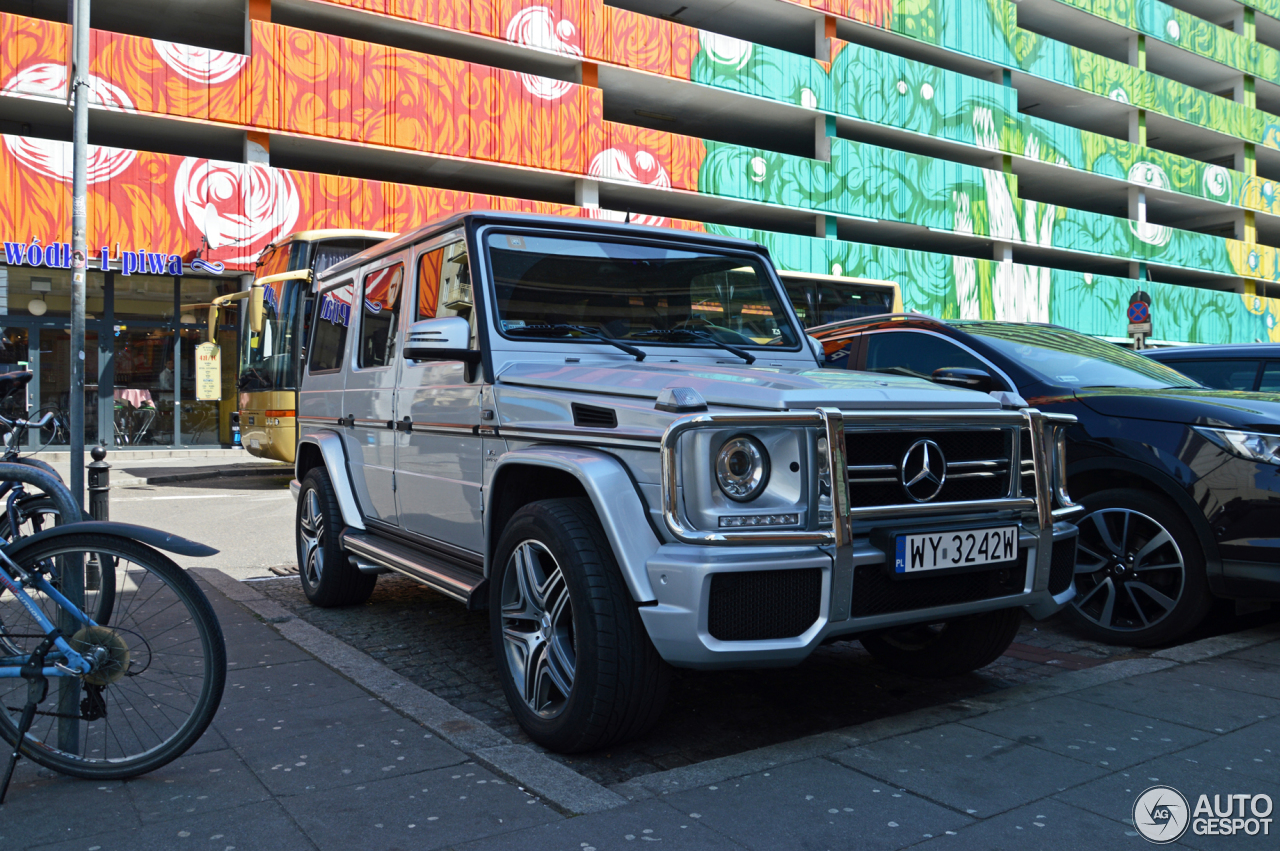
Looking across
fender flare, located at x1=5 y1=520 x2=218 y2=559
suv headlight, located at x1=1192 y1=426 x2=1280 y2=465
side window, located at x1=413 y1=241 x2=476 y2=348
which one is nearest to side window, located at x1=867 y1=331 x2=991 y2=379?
suv headlight, located at x1=1192 y1=426 x2=1280 y2=465

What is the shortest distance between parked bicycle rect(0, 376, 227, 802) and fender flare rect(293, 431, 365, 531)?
2.32 meters

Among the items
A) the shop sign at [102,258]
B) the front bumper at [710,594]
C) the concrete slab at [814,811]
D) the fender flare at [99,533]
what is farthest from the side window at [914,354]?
the shop sign at [102,258]

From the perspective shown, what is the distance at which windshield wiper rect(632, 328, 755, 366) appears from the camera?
4523 mm

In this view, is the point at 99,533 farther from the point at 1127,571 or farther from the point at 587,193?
the point at 587,193

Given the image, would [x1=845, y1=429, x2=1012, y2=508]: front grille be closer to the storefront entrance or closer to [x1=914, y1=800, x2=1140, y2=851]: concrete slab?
[x1=914, y1=800, x2=1140, y2=851]: concrete slab

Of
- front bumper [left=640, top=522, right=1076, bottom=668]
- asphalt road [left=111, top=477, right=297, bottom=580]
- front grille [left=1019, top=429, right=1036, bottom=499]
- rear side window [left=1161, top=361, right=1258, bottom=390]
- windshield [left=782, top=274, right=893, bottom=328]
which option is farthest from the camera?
windshield [left=782, top=274, right=893, bottom=328]

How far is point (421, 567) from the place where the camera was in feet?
14.9

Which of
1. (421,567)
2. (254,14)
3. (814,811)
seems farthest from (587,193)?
(814,811)

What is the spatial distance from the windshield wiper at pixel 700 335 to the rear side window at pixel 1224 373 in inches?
162

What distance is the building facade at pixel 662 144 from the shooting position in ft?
66.2

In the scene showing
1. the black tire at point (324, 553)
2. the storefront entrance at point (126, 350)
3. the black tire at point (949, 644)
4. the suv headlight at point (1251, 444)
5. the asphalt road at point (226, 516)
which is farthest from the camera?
the storefront entrance at point (126, 350)

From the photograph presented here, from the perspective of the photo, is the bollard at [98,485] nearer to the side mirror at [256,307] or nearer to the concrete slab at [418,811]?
the concrete slab at [418,811]

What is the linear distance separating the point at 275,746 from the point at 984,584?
263 cm

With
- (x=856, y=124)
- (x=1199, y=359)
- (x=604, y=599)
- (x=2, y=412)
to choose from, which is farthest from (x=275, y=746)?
(x=856, y=124)
